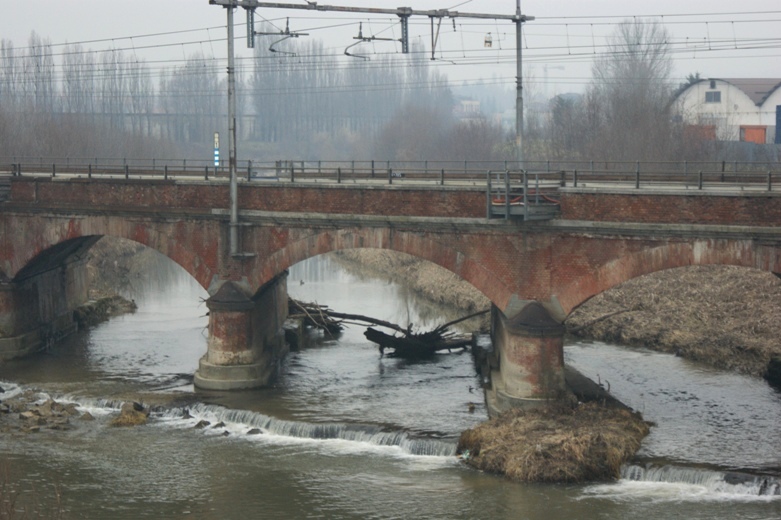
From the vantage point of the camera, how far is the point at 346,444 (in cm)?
2653

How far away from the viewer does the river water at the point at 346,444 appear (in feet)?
73.9

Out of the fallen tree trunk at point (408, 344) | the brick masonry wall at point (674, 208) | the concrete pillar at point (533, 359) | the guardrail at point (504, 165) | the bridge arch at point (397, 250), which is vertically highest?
the guardrail at point (504, 165)

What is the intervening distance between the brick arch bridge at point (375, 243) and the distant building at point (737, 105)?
49.7 metres

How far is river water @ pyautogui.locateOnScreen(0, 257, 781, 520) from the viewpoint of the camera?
73.9ft

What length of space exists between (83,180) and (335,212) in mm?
9394

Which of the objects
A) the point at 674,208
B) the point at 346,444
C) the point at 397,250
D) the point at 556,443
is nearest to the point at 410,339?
the point at 397,250

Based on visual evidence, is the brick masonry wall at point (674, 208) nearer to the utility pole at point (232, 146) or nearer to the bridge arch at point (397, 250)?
the bridge arch at point (397, 250)

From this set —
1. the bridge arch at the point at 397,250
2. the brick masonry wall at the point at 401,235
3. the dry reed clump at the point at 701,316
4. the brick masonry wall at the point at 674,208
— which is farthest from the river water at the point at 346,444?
the brick masonry wall at the point at 674,208

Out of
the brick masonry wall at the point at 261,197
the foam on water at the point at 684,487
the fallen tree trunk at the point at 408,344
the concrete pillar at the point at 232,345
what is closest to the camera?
the foam on water at the point at 684,487

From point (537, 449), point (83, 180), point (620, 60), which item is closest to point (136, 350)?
point (83, 180)

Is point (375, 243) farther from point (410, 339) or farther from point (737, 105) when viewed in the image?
point (737, 105)

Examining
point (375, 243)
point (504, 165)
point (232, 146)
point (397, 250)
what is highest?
point (232, 146)

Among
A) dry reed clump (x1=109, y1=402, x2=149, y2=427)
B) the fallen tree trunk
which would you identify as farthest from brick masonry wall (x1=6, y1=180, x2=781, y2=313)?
the fallen tree trunk

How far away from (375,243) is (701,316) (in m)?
14.8
